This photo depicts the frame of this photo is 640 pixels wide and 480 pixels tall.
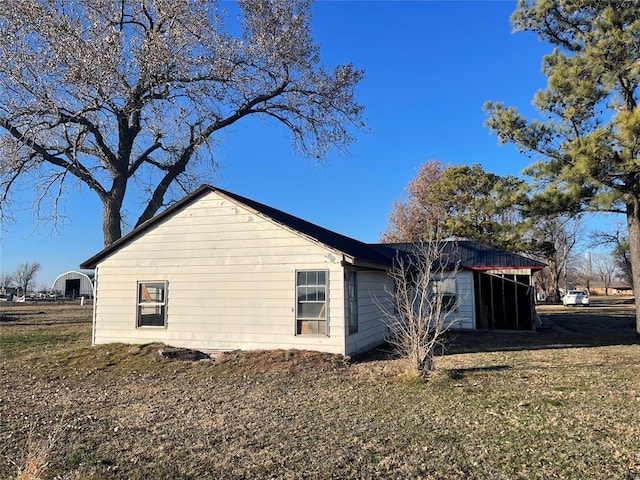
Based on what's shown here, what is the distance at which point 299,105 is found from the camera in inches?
725

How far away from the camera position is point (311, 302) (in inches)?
421

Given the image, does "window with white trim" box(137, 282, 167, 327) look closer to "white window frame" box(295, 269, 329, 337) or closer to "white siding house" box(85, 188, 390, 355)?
"white siding house" box(85, 188, 390, 355)

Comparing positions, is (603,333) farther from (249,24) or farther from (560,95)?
(249,24)

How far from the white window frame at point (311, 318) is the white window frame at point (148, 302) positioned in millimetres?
3563

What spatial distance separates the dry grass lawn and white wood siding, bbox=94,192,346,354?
675mm

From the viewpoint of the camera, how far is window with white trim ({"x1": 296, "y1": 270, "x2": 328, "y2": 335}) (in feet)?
34.8

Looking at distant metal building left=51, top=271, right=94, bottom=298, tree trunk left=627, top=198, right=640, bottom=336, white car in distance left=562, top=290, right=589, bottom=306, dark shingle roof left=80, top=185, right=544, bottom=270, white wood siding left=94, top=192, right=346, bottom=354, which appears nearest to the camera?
white wood siding left=94, top=192, right=346, bottom=354

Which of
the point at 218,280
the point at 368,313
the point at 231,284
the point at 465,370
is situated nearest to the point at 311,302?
the point at 231,284

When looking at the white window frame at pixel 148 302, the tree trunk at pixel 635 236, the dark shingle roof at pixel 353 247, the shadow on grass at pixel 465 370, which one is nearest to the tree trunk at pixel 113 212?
the dark shingle roof at pixel 353 247

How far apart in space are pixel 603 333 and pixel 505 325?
4.03 metres

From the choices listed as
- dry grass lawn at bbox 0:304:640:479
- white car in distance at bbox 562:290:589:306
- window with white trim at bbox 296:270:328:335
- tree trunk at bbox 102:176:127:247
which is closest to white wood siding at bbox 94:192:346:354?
window with white trim at bbox 296:270:328:335

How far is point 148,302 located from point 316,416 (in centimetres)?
746

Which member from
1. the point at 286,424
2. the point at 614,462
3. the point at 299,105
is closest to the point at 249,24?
the point at 299,105

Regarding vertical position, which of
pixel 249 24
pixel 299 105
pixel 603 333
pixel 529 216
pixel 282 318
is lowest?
pixel 603 333
